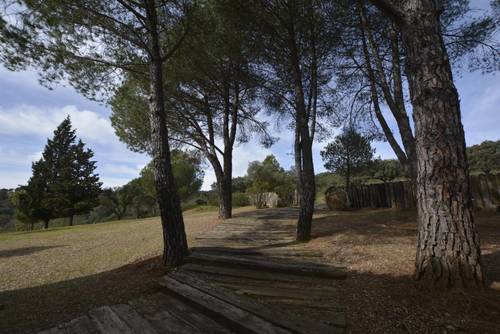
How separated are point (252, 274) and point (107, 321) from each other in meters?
1.72

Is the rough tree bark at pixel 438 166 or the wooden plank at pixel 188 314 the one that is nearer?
the wooden plank at pixel 188 314

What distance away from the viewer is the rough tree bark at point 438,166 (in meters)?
2.29

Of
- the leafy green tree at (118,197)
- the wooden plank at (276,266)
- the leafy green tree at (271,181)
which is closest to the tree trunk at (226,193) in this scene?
the wooden plank at (276,266)

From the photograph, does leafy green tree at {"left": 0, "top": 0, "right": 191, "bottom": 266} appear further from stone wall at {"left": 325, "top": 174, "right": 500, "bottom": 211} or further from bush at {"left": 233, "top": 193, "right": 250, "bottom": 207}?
bush at {"left": 233, "top": 193, "right": 250, "bottom": 207}

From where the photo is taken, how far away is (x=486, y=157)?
2272 cm

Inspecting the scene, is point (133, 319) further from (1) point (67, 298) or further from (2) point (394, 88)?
(2) point (394, 88)

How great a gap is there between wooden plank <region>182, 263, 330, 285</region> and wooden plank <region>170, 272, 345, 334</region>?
22.4 inches

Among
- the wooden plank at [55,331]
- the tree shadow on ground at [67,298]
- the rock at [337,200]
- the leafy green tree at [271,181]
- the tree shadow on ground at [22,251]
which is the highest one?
the leafy green tree at [271,181]

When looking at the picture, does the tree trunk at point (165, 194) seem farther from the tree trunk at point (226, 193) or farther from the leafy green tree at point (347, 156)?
the leafy green tree at point (347, 156)

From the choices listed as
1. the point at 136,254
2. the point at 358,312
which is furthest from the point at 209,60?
the point at 358,312

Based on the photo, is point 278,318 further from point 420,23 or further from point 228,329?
point 420,23

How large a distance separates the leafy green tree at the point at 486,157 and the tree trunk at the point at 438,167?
22.0 metres

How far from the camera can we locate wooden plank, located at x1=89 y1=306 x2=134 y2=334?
1.96 m

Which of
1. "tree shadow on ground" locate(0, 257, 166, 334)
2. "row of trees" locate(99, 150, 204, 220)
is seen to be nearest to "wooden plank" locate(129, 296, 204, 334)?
"tree shadow on ground" locate(0, 257, 166, 334)
